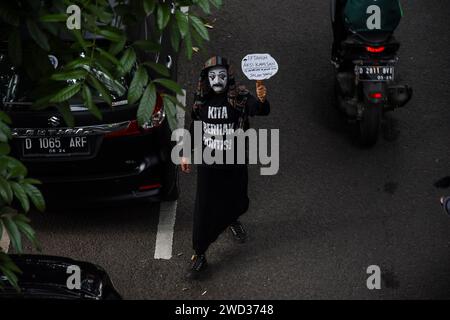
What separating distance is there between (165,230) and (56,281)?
200 cm

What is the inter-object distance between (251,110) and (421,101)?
3124 mm

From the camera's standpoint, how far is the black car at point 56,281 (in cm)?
601

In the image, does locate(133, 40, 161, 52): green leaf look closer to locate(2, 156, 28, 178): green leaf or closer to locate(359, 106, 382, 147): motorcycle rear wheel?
locate(2, 156, 28, 178): green leaf

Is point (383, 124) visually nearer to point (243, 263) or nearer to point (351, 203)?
point (351, 203)

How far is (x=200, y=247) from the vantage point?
7480 mm

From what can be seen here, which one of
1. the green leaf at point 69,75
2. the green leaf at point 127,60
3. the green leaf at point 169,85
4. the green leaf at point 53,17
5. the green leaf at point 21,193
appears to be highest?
the green leaf at point 53,17

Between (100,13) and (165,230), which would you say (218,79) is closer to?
(165,230)

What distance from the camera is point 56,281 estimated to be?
623 cm

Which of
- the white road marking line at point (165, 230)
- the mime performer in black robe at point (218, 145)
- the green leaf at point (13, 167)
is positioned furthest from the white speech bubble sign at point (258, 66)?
the green leaf at point (13, 167)

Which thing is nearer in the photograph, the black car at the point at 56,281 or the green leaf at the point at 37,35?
the green leaf at the point at 37,35

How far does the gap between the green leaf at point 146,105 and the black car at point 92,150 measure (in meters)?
2.27

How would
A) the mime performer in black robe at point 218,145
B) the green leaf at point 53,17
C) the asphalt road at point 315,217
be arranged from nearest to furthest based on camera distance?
the green leaf at point 53,17 < the mime performer in black robe at point 218,145 < the asphalt road at point 315,217

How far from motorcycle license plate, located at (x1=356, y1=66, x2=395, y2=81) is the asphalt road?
84cm

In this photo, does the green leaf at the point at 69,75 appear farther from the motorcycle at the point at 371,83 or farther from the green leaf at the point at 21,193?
the motorcycle at the point at 371,83
